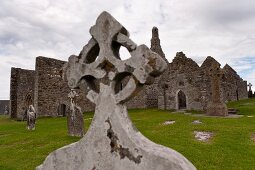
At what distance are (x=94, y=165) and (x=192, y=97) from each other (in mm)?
23336

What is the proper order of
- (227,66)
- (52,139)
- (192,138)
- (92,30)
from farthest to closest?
(227,66) < (52,139) < (192,138) < (92,30)

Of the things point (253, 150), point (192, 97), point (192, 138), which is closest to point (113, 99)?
point (253, 150)

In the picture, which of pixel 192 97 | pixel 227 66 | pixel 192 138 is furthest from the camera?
pixel 227 66

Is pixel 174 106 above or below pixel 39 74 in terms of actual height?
below

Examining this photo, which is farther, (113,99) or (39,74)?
(39,74)

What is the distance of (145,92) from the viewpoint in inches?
1208

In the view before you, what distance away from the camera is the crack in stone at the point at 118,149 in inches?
98.5

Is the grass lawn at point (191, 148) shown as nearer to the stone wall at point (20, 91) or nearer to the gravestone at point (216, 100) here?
the gravestone at point (216, 100)

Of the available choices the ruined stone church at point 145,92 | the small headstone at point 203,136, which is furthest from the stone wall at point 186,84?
the small headstone at point 203,136

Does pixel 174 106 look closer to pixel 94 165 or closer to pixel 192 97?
pixel 192 97

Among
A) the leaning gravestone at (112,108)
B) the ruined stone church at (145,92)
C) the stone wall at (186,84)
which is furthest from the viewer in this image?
the ruined stone church at (145,92)

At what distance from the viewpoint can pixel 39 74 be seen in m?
27.6

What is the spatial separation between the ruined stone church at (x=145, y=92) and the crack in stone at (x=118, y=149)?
64.5 ft

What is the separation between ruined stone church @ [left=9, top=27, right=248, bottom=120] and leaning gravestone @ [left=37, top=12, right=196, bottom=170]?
63.9 ft
